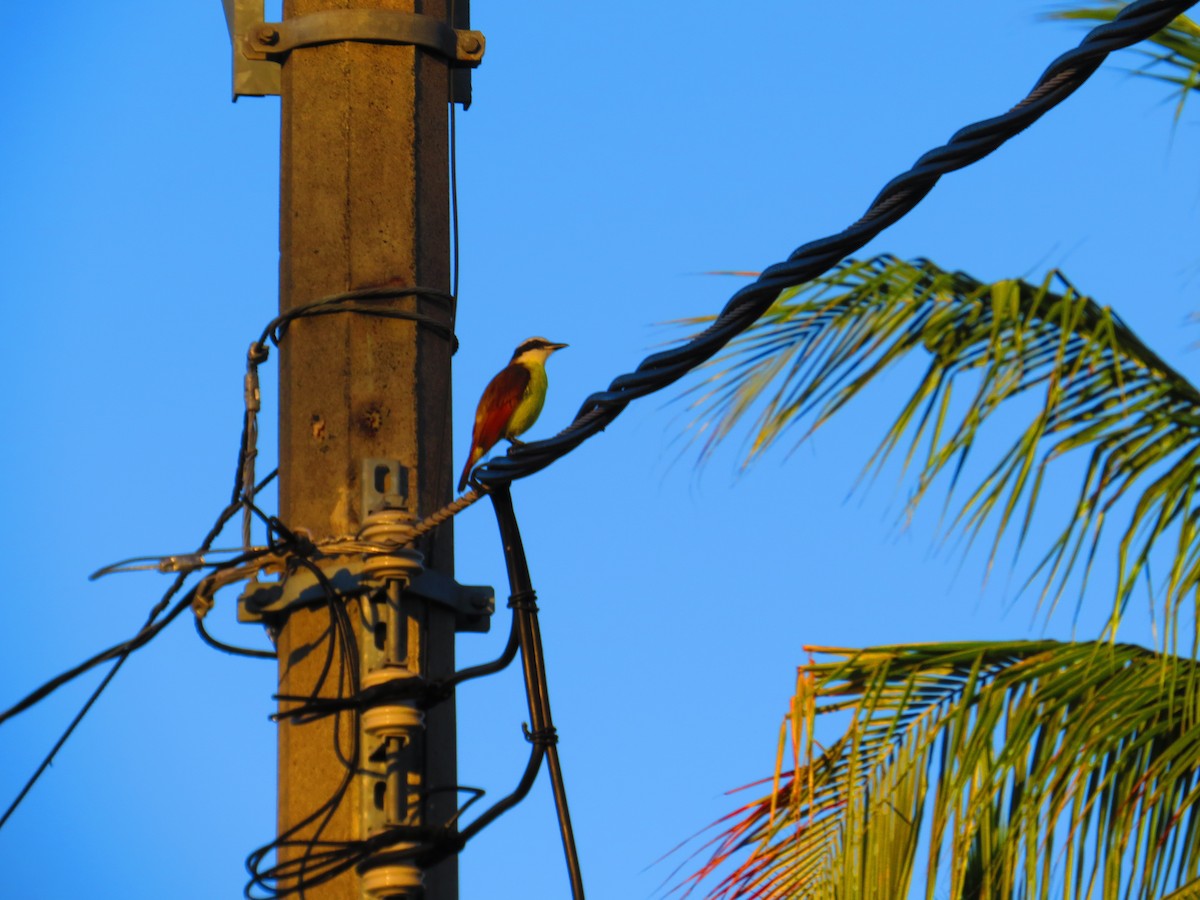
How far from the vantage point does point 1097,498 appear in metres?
6.04

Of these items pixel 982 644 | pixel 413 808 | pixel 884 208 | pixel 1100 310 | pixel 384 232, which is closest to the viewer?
pixel 884 208

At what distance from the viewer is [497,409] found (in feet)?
24.7

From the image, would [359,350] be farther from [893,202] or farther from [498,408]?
[498,408]

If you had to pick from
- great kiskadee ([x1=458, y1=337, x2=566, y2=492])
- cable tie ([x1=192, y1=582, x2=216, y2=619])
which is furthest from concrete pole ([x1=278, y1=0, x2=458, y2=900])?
A: great kiskadee ([x1=458, y1=337, x2=566, y2=492])

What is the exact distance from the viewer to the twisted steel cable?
3549 millimetres

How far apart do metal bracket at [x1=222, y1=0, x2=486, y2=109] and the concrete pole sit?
0.11 feet

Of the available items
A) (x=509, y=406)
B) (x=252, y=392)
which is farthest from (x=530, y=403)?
(x=252, y=392)

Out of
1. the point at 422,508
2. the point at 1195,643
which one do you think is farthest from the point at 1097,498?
the point at 422,508

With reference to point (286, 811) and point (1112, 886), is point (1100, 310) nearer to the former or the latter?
point (1112, 886)

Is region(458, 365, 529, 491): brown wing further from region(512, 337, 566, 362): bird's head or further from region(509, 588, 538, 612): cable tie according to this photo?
region(509, 588, 538, 612): cable tie

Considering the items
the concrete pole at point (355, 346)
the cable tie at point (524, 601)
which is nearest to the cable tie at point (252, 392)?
the concrete pole at point (355, 346)

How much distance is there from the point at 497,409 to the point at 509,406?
0.05m

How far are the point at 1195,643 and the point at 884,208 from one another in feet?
8.38

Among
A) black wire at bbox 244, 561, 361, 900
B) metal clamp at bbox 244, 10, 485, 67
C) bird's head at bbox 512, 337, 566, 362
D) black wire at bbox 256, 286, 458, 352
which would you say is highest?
bird's head at bbox 512, 337, 566, 362
